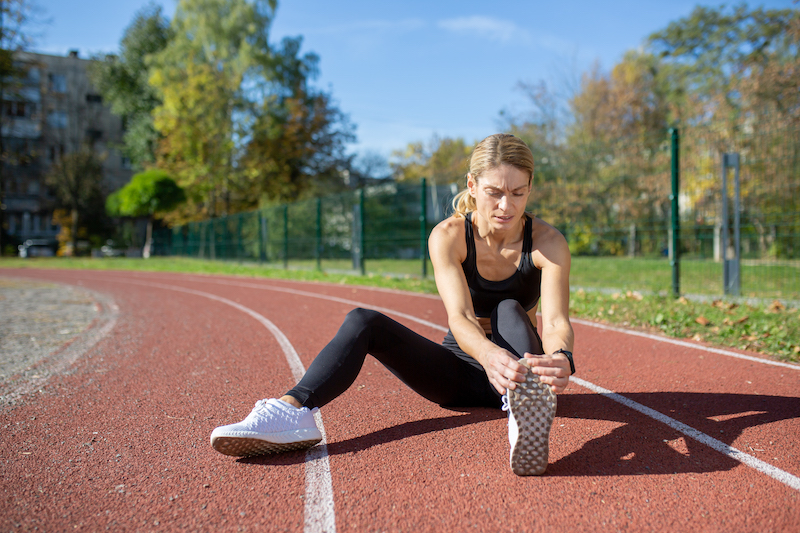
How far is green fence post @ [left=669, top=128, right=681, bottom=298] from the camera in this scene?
7516 millimetres

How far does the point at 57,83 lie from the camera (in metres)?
48.8

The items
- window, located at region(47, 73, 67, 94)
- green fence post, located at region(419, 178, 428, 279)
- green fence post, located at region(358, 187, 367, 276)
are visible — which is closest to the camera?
green fence post, located at region(419, 178, 428, 279)

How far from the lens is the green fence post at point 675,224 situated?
7.52 m

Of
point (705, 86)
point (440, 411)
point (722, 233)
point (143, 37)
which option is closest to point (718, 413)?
point (440, 411)

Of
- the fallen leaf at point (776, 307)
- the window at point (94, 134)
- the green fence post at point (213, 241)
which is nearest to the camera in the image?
the fallen leaf at point (776, 307)

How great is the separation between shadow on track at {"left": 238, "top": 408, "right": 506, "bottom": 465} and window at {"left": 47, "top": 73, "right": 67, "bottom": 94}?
5673 cm

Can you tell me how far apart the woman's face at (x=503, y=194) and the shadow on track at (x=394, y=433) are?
107 cm

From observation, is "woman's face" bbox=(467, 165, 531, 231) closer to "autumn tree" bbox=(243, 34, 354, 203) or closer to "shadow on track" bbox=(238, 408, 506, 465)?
"shadow on track" bbox=(238, 408, 506, 465)

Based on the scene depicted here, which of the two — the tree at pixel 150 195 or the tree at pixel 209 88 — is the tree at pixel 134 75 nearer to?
the tree at pixel 209 88

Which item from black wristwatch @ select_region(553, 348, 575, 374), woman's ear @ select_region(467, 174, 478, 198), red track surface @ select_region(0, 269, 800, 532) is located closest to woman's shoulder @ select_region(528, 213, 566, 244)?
woman's ear @ select_region(467, 174, 478, 198)

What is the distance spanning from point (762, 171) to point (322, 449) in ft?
24.1

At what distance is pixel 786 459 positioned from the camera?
2.45m

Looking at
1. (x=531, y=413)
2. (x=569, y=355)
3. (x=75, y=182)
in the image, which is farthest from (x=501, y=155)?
(x=75, y=182)

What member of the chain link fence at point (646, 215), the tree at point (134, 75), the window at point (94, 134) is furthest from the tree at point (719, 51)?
the window at point (94, 134)
